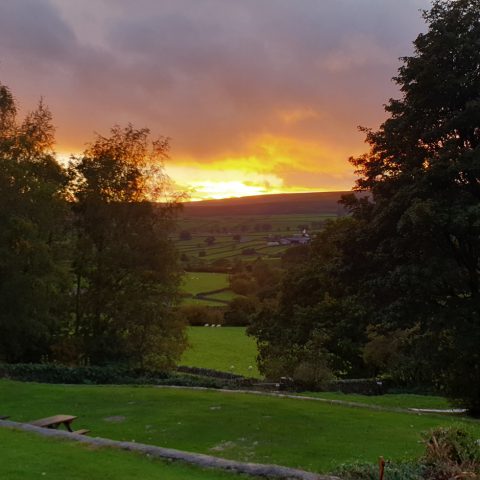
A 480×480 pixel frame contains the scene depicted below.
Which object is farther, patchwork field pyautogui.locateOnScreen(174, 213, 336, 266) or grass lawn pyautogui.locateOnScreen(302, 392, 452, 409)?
patchwork field pyautogui.locateOnScreen(174, 213, 336, 266)

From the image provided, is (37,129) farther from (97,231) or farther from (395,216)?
(395,216)

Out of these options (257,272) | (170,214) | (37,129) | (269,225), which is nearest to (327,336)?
(170,214)

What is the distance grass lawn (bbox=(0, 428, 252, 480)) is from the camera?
9.85 m

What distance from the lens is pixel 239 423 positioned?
17.2m

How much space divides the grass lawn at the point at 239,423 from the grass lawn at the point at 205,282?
61059 millimetres

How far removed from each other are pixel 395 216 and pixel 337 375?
22.9m

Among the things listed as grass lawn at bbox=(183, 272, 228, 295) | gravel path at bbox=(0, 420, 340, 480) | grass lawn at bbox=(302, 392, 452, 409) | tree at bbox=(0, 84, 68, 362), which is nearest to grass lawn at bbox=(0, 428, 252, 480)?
gravel path at bbox=(0, 420, 340, 480)

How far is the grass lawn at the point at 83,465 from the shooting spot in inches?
388

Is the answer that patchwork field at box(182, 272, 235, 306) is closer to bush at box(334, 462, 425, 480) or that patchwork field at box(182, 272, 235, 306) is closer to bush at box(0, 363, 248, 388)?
bush at box(0, 363, 248, 388)

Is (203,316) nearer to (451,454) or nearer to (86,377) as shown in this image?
(86,377)

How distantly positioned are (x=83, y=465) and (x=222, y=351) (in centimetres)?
4693

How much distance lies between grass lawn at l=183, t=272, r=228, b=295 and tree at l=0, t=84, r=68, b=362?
152 feet

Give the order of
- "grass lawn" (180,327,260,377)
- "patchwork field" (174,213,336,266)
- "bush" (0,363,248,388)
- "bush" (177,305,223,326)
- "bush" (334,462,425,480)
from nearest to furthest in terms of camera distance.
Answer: "bush" (334,462,425,480), "bush" (0,363,248,388), "grass lawn" (180,327,260,377), "bush" (177,305,223,326), "patchwork field" (174,213,336,266)

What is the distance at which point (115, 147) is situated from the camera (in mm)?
39469
